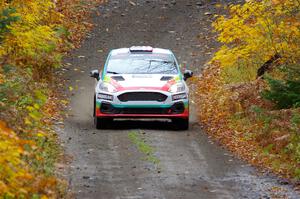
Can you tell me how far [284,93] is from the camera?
17969 millimetres

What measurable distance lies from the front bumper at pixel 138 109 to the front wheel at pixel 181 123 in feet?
1.17

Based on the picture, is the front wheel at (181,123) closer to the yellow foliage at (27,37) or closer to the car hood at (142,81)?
the car hood at (142,81)

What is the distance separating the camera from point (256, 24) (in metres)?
20.6

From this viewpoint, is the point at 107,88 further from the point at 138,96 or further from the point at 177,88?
the point at 177,88

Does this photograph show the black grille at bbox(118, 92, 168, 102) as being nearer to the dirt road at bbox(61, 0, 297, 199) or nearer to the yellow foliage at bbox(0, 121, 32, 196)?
the dirt road at bbox(61, 0, 297, 199)

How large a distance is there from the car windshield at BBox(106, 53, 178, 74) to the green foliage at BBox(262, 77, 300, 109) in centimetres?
257

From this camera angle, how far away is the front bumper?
18547 mm

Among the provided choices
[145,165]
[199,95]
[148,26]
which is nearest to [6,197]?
[145,165]

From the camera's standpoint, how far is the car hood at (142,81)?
18703mm

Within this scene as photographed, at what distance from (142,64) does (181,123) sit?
184cm

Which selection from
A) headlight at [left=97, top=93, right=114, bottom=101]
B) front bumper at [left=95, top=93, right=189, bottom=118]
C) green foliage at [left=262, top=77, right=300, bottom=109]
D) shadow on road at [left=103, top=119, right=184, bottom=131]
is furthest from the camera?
shadow on road at [left=103, top=119, right=184, bottom=131]

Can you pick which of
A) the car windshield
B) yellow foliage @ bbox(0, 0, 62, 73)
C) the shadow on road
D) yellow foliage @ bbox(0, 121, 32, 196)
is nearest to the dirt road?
the shadow on road

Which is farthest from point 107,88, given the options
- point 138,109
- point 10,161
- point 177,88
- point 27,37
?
point 10,161

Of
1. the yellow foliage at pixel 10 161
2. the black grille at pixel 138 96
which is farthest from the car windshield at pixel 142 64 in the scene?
the yellow foliage at pixel 10 161
